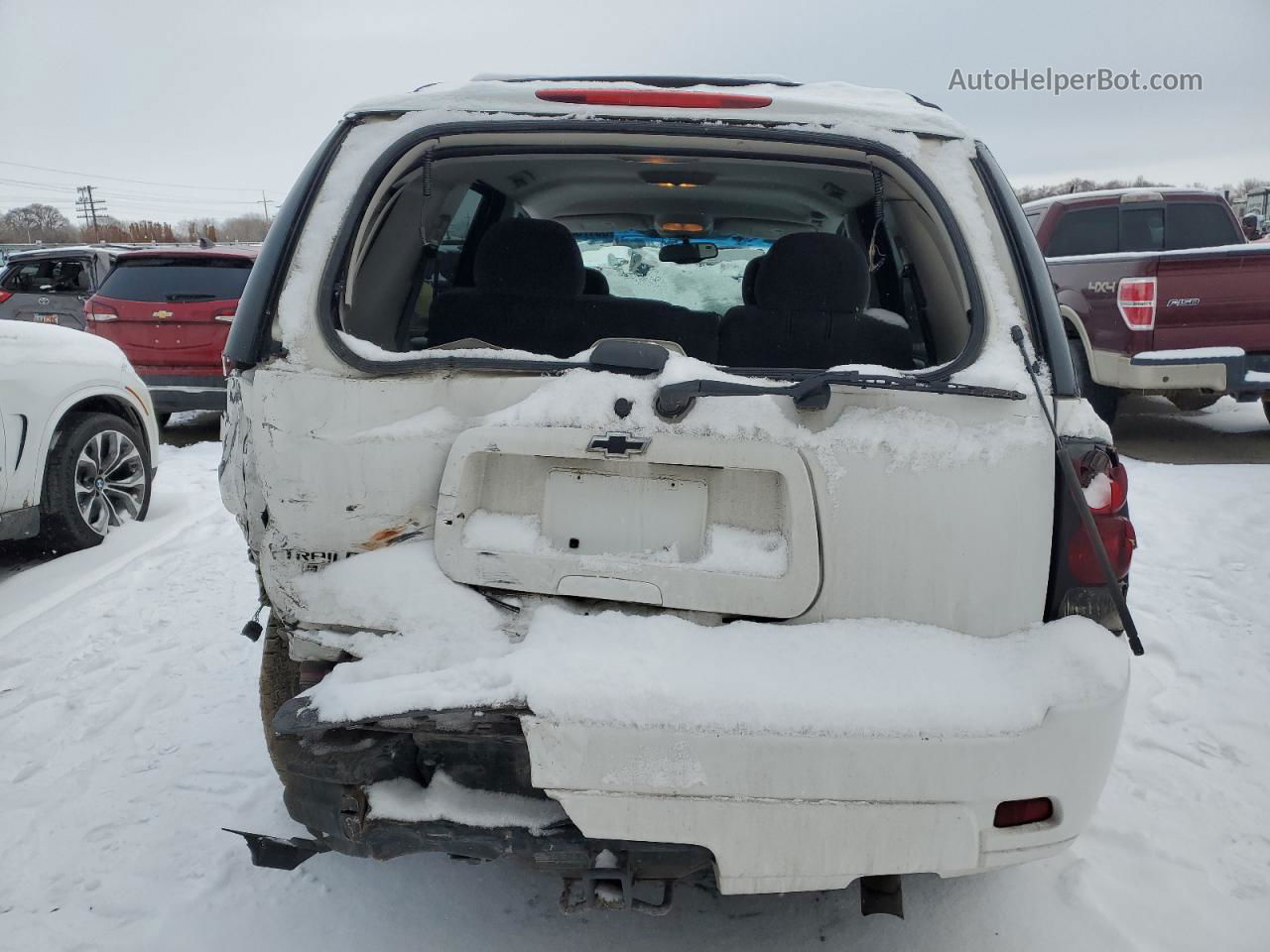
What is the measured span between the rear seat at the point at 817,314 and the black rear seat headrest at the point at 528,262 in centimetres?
61

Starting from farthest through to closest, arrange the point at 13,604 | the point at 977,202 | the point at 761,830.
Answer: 1. the point at 13,604
2. the point at 977,202
3. the point at 761,830

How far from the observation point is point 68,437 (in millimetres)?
4715

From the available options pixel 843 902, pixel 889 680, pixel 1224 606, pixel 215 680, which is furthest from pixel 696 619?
pixel 1224 606

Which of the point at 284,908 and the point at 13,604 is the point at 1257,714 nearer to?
the point at 284,908

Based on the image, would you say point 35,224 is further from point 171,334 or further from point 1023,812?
point 1023,812

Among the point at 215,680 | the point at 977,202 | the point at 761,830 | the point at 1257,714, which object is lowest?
the point at 1257,714

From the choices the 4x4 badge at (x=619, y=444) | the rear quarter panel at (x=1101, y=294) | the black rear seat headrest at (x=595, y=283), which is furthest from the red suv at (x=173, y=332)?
the rear quarter panel at (x=1101, y=294)

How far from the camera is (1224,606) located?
164 inches

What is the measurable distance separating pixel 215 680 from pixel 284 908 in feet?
4.75

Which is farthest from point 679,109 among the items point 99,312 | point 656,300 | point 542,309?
point 99,312

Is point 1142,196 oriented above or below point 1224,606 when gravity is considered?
above

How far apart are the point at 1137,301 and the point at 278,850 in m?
7.17

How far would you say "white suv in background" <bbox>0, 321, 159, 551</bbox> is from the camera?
434cm

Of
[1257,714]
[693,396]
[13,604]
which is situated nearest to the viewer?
[693,396]
